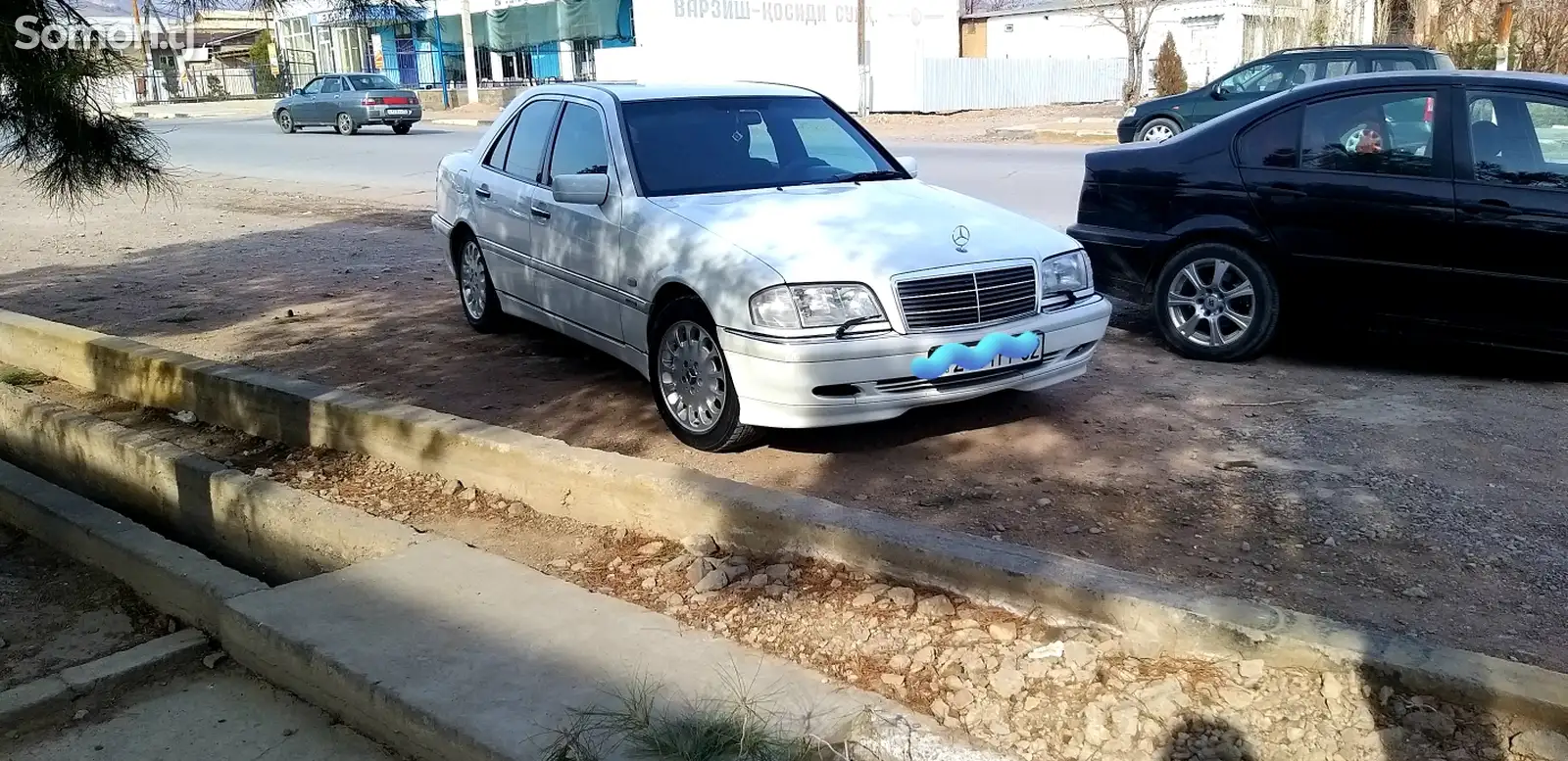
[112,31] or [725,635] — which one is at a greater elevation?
[112,31]

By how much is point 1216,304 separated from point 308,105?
30787 millimetres

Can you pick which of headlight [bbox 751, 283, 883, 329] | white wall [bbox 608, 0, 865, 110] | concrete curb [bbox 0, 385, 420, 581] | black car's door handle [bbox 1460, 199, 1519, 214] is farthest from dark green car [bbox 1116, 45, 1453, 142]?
white wall [bbox 608, 0, 865, 110]

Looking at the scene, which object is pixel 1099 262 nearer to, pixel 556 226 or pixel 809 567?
pixel 556 226

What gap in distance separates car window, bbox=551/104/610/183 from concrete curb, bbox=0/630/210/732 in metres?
2.94

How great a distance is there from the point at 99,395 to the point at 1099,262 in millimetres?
5986

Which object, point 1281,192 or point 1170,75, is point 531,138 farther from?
point 1170,75

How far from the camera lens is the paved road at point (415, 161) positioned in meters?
15.3

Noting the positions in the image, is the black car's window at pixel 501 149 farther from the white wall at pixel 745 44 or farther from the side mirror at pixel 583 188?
the white wall at pixel 745 44

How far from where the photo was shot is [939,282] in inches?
200

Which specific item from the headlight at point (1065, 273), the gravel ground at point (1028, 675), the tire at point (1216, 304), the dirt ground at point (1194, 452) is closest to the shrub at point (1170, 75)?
the dirt ground at point (1194, 452)

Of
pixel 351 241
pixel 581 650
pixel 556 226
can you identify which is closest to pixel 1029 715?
pixel 581 650

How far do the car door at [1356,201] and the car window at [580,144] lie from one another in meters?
3.42

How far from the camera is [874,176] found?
6445 mm

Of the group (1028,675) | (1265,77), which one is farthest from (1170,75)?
(1028,675)
